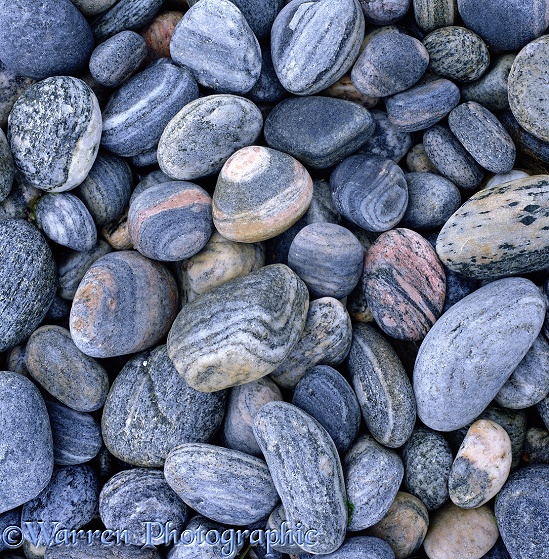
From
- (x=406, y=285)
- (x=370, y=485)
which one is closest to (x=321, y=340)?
(x=406, y=285)

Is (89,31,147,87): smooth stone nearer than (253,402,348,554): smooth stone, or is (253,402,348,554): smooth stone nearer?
(253,402,348,554): smooth stone

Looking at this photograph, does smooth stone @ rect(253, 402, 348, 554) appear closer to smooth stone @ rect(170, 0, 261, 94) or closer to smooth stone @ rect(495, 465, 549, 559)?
smooth stone @ rect(495, 465, 549, 559)

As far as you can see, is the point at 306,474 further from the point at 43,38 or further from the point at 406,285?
the point at 43,38

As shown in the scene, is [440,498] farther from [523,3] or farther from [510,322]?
[523,3]

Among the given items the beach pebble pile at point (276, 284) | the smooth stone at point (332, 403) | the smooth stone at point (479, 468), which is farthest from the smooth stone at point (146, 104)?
the smooth stone at point (479, 468)

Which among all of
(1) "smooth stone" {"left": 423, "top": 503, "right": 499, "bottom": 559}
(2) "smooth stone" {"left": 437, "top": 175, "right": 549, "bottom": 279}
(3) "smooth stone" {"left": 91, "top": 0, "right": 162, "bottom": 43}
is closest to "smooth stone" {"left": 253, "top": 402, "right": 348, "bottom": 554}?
(1) "smooth stone" {"left": 423, "top": 503, "right": 499, "bottom": 559}

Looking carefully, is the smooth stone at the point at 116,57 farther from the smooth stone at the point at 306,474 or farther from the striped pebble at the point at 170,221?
the smooth stone at the point at 306,474
